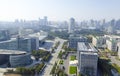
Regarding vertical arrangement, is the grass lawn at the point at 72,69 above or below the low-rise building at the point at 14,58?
below

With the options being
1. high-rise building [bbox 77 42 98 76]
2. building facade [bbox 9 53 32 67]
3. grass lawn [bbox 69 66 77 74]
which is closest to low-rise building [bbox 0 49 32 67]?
building facade [bbox 9 53 32 67]

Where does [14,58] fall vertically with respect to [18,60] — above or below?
above

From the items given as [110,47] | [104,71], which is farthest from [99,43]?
[104,71]

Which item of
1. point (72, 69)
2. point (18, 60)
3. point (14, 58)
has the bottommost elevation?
point (72, 69)

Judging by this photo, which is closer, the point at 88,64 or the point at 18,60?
the point at 88,64

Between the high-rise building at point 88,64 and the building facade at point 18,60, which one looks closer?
the high-rise building at point 88,64

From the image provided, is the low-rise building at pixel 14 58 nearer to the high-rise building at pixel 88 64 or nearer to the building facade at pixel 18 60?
the building facade at pixel 18 60

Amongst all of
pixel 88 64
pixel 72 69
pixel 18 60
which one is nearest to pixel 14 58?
pixel 18 60

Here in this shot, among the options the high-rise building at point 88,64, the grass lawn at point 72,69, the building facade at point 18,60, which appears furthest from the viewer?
the building facade at point 18,60

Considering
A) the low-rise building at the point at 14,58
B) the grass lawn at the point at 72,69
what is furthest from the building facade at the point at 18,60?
the grass lawn at the point at 72,69

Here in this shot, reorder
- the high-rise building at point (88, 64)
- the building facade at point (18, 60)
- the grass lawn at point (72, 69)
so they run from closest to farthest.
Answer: the high-rise building at point (88, 64) → the grass lawn at point (72, 69) → the building facade at point (18, 60)

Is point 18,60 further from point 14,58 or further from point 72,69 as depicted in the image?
point 72,69
